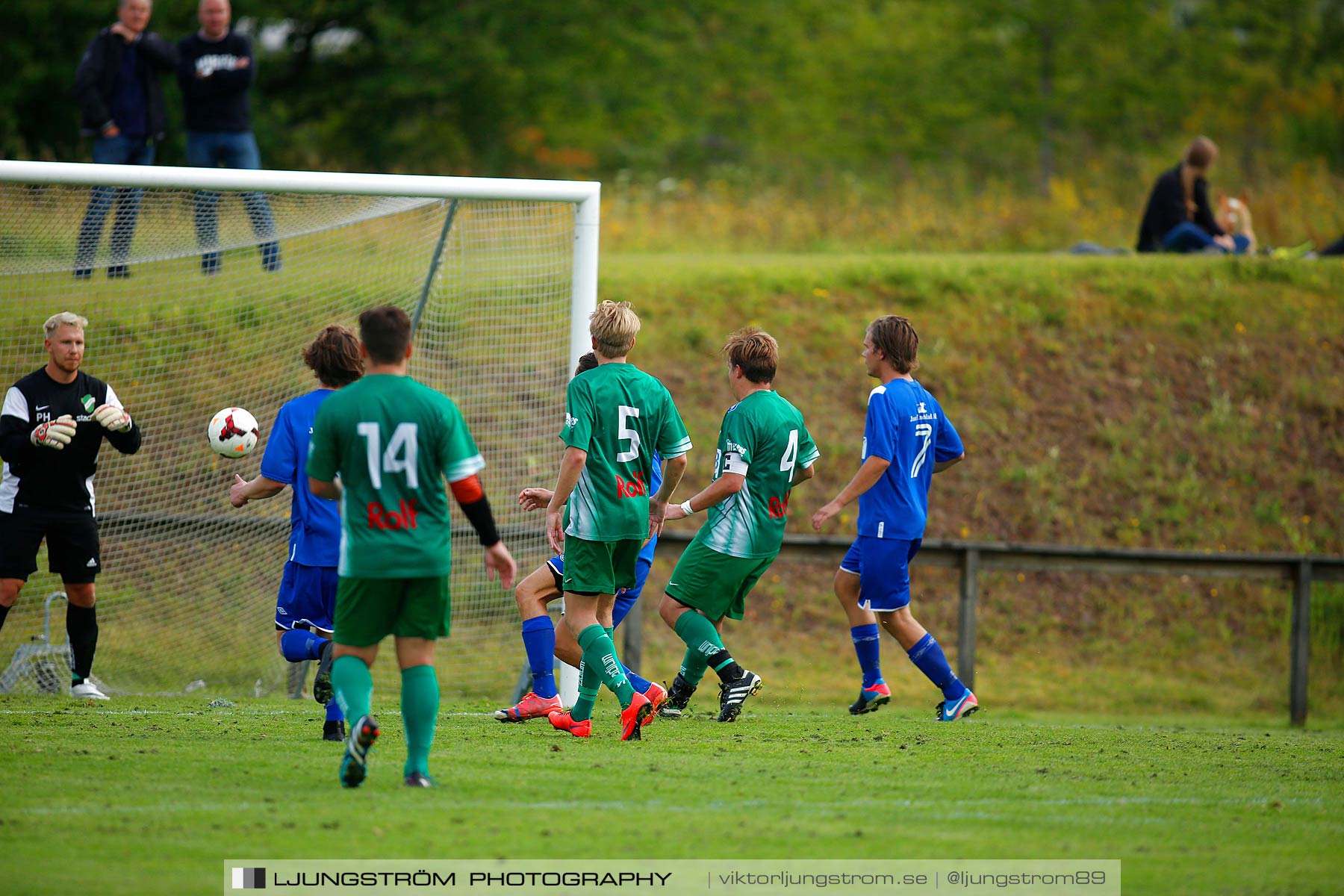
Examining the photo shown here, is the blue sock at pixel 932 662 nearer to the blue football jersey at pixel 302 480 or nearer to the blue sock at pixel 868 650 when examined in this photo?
A: the blue sock at pixel 868 650

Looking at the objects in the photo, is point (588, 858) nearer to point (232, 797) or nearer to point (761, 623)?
point (232, 797)

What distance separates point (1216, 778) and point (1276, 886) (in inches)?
69.2

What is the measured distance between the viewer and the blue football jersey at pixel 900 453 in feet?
23.7

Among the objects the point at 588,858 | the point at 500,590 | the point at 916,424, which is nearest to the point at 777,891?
the point at 588,858

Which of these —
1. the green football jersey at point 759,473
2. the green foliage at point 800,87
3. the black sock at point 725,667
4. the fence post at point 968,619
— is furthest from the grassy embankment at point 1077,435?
the green foliage at point 800,87

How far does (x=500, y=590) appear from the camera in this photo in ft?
35.2

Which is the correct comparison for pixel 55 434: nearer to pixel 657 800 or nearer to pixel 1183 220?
pixel 657 800

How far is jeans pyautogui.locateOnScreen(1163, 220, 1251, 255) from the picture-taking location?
14.8 metres

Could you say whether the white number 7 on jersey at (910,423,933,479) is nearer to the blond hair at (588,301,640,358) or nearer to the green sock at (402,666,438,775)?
the blond hair at (588,301,640,358)

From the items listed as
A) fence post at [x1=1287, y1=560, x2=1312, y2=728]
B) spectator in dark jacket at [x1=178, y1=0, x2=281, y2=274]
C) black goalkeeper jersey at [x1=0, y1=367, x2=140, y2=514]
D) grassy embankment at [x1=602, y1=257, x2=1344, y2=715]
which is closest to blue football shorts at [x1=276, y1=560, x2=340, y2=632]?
black goalkeeper jersey at [x1=0, y1=367, x2=140, y2=514]

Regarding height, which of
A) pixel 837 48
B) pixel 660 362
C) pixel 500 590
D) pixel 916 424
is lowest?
pixel 500 590

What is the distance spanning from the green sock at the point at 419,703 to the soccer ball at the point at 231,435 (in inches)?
91.5

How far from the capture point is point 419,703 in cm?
483

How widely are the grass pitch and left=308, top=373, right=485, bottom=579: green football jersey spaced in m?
0.89
